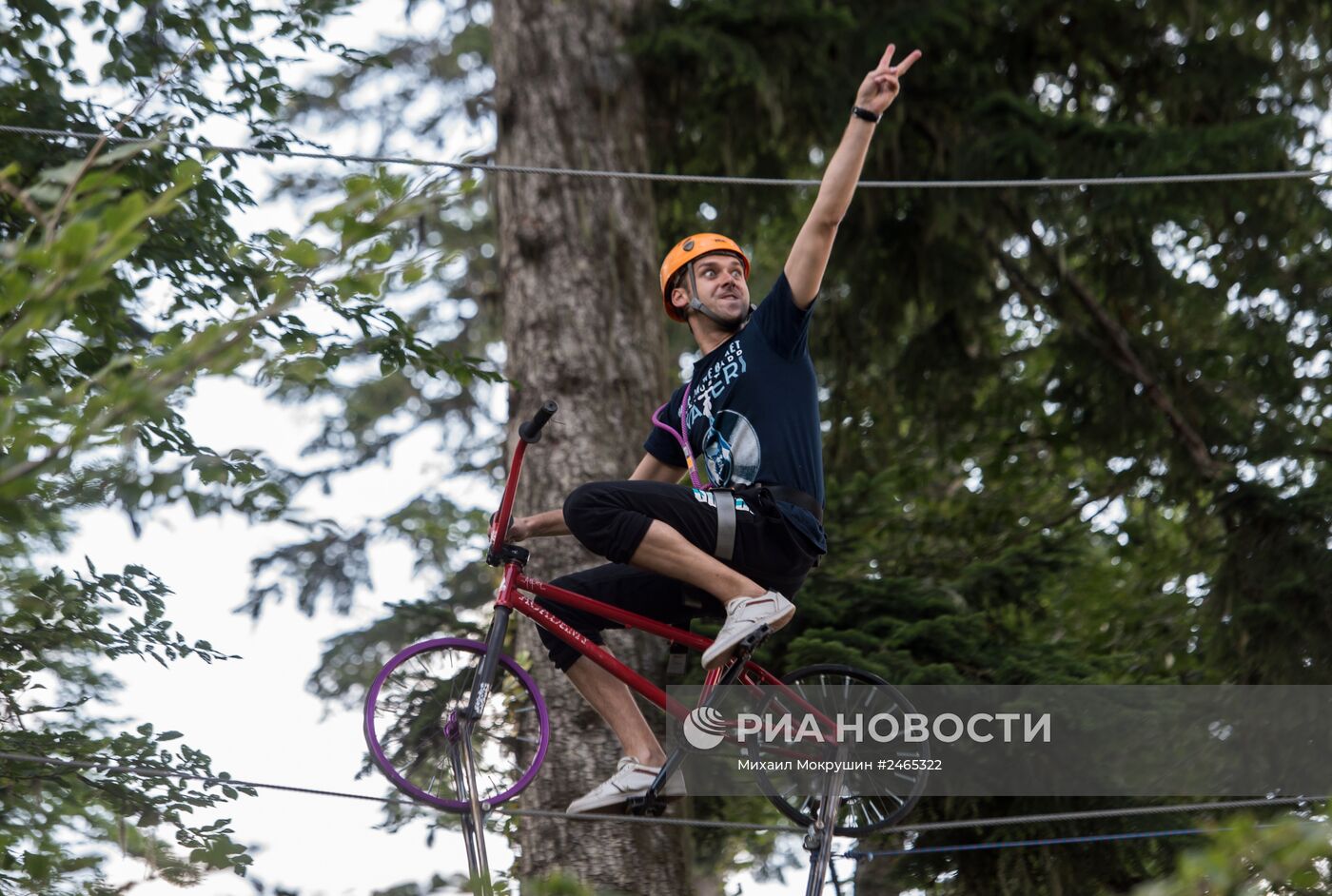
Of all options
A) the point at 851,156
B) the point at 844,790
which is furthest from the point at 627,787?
the point at 851,156

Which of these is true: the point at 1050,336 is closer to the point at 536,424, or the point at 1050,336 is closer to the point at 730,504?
the point at 730,504

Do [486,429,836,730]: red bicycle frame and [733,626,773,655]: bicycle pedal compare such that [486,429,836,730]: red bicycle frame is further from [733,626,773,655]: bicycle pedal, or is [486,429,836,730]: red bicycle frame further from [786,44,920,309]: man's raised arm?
[786,44,920,309]: man's raised arm

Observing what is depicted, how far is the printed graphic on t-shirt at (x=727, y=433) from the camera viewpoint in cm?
472

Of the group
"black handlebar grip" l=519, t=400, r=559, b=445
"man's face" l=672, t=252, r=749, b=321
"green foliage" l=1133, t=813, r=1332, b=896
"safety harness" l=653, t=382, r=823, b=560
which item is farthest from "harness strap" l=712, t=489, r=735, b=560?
"green foliage" l=1133, t=813, r=1332, b=896

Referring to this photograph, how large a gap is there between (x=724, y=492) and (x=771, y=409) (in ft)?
1.02

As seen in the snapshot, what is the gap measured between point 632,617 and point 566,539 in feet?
4.68

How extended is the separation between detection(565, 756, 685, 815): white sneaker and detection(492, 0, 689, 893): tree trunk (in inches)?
32.7

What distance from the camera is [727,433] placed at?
15.7 ft

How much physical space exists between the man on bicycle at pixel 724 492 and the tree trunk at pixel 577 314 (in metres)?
0.88

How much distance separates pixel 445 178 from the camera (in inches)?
101

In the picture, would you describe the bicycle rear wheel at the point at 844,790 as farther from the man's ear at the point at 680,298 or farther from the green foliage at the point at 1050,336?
the man's ear at the point at 680,298

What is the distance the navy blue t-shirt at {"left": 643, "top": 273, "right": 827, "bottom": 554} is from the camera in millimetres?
4656

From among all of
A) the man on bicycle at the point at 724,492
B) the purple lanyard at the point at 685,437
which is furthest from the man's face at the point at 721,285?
the purple lanyard at the point at 685,437

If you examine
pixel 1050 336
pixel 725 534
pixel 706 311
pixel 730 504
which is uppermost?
pixel 1050 336
